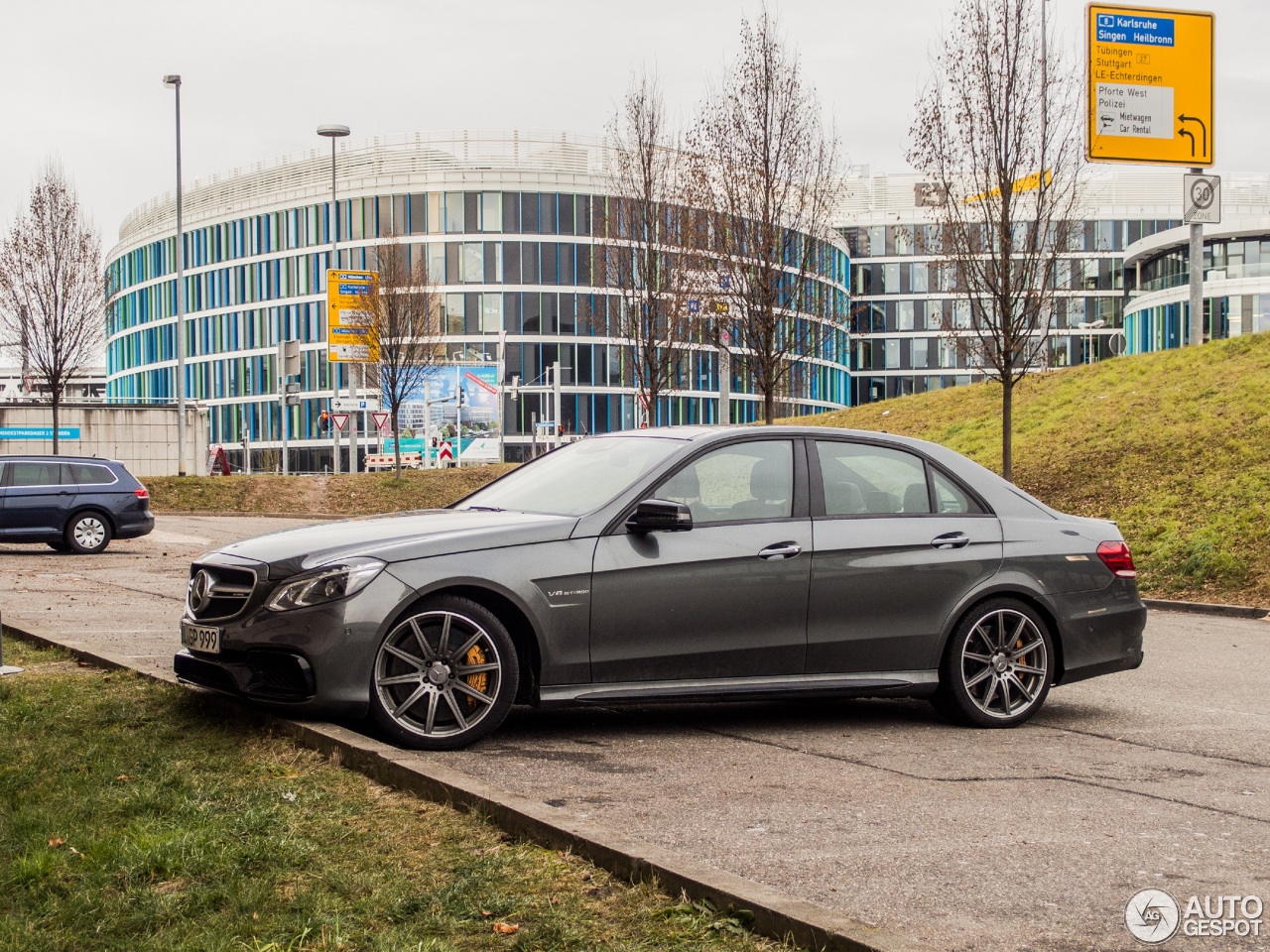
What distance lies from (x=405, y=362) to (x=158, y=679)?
34224mm

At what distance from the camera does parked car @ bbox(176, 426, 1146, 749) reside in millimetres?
6410

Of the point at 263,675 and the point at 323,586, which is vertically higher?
the point at 323,586

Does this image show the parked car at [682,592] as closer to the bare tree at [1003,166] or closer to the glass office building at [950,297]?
the bare tree at [1003,166]

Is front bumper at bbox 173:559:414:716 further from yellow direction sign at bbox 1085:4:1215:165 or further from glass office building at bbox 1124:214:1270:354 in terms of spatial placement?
glass office building at bbox 1124:214:1270:354

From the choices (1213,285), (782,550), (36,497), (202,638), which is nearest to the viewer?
(202,638)

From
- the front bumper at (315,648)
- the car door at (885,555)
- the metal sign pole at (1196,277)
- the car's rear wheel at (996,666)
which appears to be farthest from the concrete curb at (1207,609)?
the metal sign pole at (1196,277)

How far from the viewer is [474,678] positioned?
6543 millimetres

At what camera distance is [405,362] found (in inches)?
1634

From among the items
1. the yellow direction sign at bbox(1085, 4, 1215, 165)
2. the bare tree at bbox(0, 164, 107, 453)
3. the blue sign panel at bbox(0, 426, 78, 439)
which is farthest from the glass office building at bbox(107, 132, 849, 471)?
the yellow direction sign at bbox(1085, 4, 1215, 165)

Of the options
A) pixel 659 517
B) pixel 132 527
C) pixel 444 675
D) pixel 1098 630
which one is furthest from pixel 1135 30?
pixel 444 675

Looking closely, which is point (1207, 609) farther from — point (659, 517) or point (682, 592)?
point (659, 517)

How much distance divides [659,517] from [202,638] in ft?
7.02

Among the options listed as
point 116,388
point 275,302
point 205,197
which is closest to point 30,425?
point 275,302

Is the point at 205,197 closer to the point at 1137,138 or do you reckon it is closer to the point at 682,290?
the point at 682,290
